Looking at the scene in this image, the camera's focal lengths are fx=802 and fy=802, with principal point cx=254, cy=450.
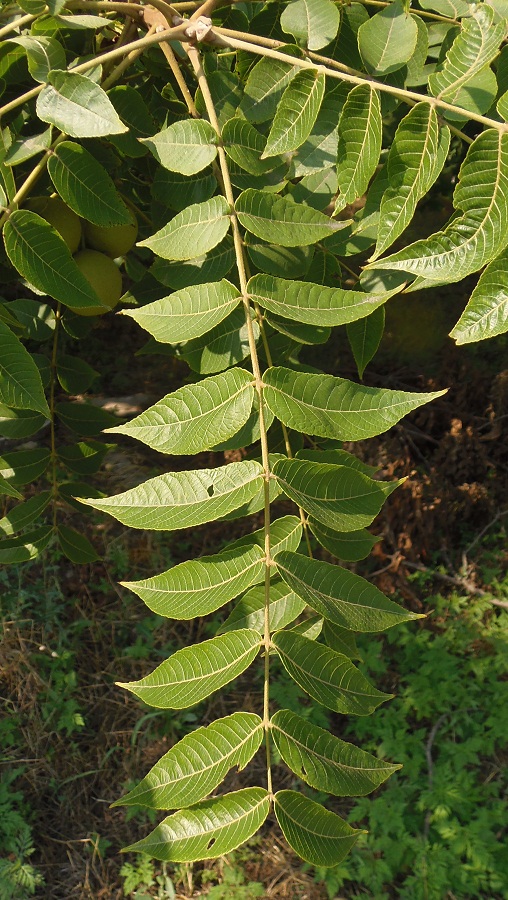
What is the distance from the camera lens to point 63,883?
2.80m

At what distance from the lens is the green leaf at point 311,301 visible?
3.64ft

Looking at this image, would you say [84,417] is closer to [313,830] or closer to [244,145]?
[244,145]

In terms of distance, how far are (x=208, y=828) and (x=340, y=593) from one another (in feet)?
1.09

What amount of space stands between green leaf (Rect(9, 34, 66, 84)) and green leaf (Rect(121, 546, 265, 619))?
739mm

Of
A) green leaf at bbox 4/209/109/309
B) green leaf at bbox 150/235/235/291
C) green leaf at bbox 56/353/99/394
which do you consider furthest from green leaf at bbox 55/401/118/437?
green leaf at bbox 4/209/109/309

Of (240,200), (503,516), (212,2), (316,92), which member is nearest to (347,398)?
(240,200)

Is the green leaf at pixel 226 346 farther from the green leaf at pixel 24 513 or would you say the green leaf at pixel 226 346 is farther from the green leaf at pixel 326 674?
the green leaf at pixel 24 513

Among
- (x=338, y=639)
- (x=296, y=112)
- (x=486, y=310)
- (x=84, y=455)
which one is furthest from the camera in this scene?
(x=84, y=455)

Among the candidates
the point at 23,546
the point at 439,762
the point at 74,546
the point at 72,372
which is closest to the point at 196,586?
the point at 23,546

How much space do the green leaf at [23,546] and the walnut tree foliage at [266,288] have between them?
52 cm

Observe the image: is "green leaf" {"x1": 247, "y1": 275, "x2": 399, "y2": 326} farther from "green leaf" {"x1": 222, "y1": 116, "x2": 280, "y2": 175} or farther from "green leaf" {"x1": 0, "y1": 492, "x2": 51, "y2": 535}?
"green leaf" {"x1": 0, "y1": 492, "x2": 51, "y2": 535}

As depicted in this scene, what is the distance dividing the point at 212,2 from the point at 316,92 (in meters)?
0.31

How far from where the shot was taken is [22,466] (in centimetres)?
178

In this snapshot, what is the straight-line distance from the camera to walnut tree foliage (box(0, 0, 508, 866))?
3.33ft
